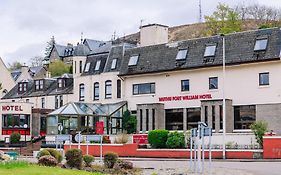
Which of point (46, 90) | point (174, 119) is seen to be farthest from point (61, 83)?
point (174, 119)

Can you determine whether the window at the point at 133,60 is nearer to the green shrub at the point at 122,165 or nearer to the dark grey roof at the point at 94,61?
the dark grey roof at the point at 94,61

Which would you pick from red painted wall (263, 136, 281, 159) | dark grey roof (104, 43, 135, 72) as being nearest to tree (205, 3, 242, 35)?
dark grey roof (104, 43, 135, 72)

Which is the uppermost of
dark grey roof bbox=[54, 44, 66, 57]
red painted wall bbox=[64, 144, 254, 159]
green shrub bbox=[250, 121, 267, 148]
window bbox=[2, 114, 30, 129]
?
dark grey roof bbox=[54, 44, 66, 57]

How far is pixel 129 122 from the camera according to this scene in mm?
56656

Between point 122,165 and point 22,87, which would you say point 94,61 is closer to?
point 22,87

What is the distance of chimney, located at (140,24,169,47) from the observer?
61438 mm

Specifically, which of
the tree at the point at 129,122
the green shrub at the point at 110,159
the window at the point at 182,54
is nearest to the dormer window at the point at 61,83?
the tree at the point at 129,122

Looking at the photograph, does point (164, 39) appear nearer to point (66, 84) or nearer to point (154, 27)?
point (154, 27)

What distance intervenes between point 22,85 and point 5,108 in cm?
1212

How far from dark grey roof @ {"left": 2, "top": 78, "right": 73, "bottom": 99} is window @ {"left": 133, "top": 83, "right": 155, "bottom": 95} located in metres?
13.1

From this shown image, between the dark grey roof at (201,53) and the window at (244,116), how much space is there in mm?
3931

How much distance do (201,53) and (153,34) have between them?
10.3m

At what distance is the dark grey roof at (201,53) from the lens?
4791 centimetres

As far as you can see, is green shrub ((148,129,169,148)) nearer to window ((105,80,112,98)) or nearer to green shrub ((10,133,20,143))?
window ((105,80,112,98))
